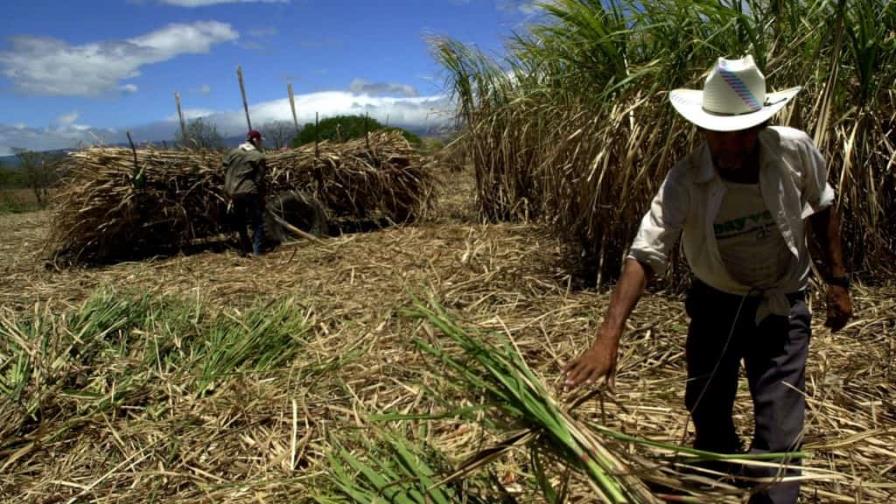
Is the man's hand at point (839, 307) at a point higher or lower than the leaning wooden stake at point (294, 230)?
higher

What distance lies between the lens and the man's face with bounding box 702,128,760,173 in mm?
1838

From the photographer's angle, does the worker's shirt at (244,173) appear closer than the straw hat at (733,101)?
No

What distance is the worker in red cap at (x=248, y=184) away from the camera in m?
6.88

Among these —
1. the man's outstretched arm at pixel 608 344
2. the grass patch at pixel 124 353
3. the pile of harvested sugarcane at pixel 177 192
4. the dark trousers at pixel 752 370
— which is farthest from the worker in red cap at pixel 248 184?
the man's outstretched arm at pixel 608 344

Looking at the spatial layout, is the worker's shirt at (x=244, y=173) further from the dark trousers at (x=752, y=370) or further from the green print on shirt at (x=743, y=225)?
the green print on shirt at (x=743, y=225)

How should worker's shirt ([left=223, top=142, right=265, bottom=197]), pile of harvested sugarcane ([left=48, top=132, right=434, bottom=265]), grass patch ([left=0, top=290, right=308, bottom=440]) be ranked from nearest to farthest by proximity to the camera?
grass patch ([left=0, top=290, right=308, bottom=440]) → worker's shirt ([left=223, top=142, right=265, bottom=197]) → pile of harvested sugarcane ([left=48, top=132, right=434, bottom=265])

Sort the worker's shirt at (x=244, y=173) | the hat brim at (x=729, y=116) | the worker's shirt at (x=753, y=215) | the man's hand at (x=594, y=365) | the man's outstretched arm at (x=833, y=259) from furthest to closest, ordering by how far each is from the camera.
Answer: the worker's shirt at (x=244, y=173) < the man's outstretched arm at (x=833, y=259) < the worker's shirt at (x=753, y=215) < the hat brim at (x=729, y=116) < the man's hand at (x=594, y=365)

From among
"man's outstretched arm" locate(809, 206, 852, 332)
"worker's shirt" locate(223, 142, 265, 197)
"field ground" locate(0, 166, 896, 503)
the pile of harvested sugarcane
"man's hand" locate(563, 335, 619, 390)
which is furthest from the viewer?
the pile of harvested sugarcane

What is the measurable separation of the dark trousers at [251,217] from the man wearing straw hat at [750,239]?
5.71m

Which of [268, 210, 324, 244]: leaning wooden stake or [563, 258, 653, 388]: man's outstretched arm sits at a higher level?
[563, 258, 653, 388]: man's outstretched arm

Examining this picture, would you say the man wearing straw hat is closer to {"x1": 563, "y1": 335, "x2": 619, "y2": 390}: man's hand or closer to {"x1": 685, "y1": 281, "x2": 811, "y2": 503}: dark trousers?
{"x1": 685, "y1": 281, "x2": 811, "y2": 503}: dark trousers

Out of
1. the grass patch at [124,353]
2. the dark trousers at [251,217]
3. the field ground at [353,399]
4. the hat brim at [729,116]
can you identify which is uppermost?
the hat brim at [729,116]

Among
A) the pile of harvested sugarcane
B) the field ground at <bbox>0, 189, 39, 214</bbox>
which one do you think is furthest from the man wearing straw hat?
the field ground at <bbox>0, 189, 39, 214</bbox>

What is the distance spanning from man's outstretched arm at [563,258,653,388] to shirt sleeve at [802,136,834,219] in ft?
2.17
